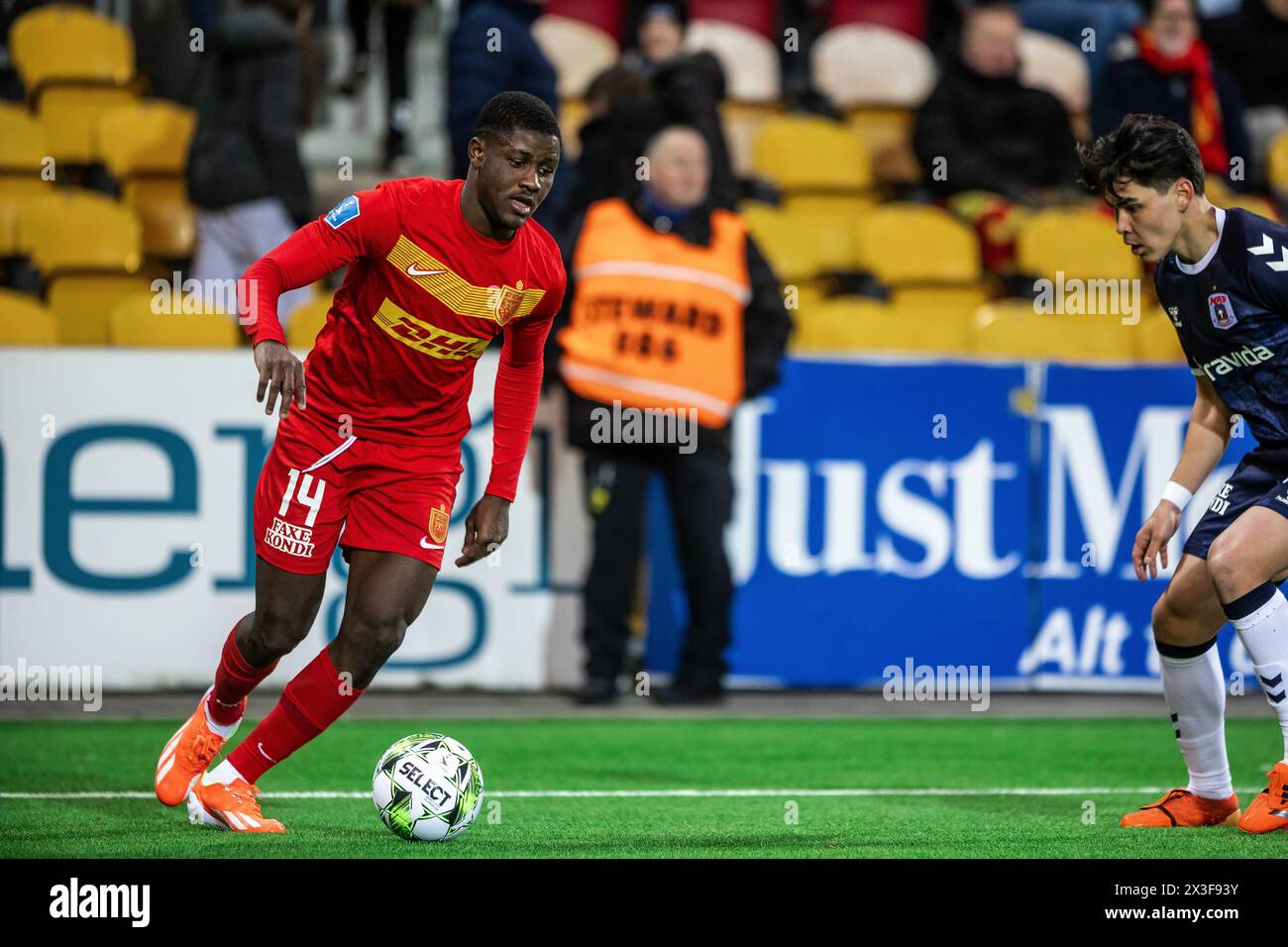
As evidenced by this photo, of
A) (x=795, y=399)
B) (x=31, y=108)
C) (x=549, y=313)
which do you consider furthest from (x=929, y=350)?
(x=31, y=108)

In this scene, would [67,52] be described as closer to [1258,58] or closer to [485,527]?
[485,527]

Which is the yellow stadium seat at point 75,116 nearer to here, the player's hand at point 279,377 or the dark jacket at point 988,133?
the dark jacket at point 988,133

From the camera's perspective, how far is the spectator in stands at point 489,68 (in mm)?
10305

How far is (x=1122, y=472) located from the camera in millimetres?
9328

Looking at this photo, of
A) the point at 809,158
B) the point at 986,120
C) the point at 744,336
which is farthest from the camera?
the point at 809,158

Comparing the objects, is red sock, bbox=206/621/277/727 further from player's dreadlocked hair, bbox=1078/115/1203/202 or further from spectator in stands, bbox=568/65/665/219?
spectator in stands, bbox=568/65/665/219

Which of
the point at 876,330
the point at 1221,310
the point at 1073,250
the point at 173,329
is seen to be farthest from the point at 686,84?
the point at 1221,310

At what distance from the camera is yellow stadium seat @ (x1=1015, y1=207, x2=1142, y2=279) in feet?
35.8

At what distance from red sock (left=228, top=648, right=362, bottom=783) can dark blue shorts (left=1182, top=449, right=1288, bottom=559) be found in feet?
8.74

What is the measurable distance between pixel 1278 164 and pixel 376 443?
877cm

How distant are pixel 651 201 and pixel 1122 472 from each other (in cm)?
276

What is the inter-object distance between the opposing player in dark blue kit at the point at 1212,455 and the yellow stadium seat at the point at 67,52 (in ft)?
26.6

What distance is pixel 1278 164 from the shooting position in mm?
12453
